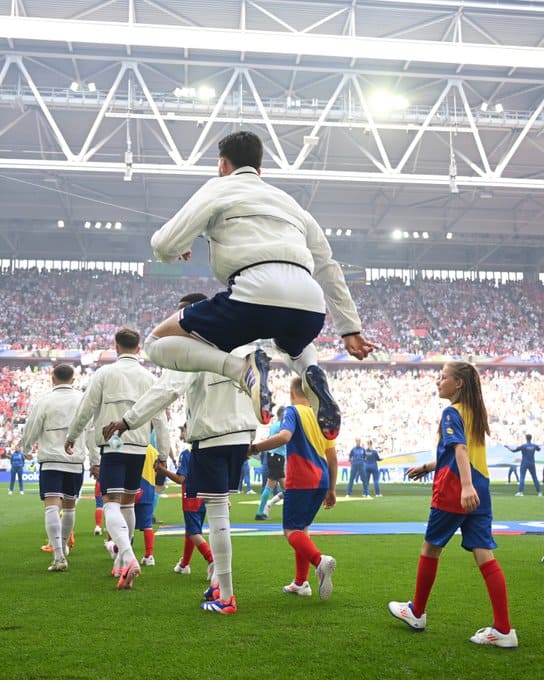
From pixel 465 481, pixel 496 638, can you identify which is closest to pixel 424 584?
pixel 496 638

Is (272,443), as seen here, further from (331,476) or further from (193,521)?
(193,521)

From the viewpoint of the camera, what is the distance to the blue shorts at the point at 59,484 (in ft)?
24.3

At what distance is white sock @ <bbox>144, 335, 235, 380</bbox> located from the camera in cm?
358

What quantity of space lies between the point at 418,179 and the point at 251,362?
24290mm

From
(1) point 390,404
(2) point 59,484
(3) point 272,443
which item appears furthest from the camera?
(1) point 390,404

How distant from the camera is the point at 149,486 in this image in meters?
8.25

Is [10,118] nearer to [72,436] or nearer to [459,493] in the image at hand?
[72,436]

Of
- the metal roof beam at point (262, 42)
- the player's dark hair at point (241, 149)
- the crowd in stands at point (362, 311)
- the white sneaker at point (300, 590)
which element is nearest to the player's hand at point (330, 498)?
the white sneaker at point (300, 590)

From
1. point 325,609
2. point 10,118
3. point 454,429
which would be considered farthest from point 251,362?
point 10,118

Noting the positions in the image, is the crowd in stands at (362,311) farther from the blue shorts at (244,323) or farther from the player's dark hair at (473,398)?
the blue shorts at (244,323)

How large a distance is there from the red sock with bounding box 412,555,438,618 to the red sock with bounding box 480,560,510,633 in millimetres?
308

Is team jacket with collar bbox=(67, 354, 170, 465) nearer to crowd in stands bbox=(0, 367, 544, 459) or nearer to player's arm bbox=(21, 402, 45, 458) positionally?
player's arm bbox=(21, 402, 45, 458)

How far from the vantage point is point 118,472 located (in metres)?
6.32

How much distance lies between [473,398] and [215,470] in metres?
1.79
